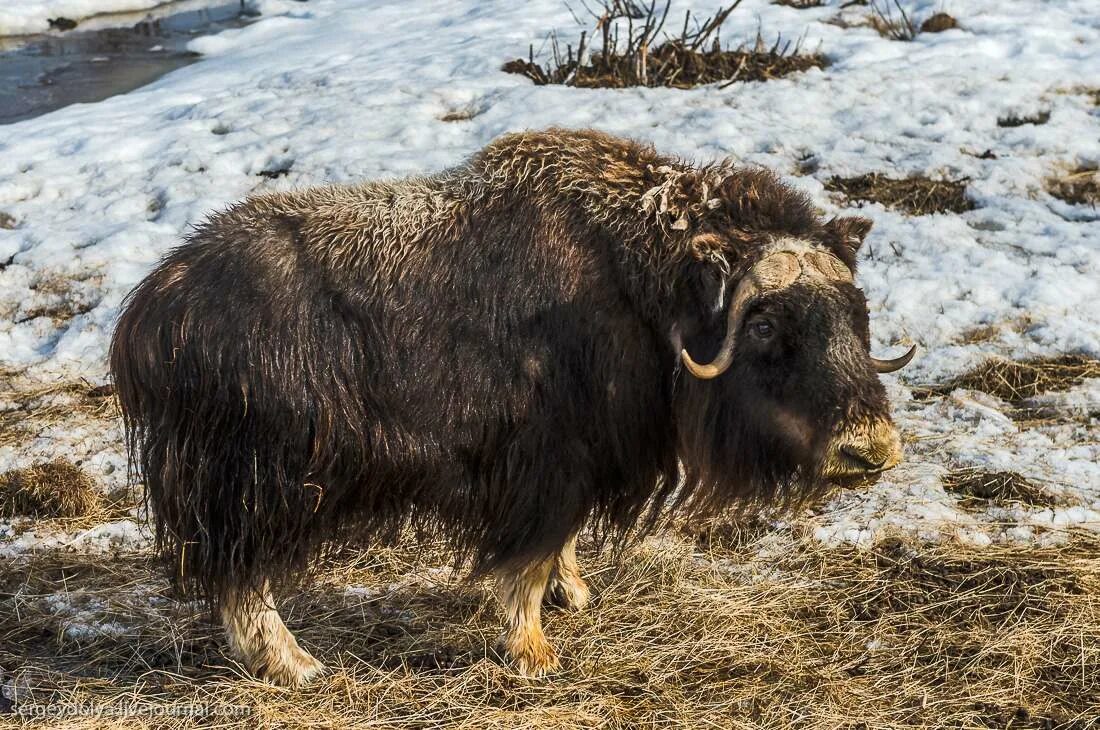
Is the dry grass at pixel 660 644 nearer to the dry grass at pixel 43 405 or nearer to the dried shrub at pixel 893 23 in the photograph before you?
the dry grass at pixel 43 405

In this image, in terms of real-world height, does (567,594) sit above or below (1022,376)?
below

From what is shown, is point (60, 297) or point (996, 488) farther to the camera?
point (60, 297)

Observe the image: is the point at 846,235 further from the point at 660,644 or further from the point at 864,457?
the point at 660,644

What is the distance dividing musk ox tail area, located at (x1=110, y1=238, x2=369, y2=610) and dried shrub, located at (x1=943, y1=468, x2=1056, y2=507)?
1880mm

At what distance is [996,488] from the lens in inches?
132

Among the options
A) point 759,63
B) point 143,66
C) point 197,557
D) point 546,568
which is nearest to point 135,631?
point 197,557

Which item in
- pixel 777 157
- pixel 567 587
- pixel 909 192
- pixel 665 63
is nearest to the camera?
pixel 567 587

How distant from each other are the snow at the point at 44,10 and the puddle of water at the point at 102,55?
0.49ft

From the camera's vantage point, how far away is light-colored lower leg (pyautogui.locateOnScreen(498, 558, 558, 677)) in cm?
270

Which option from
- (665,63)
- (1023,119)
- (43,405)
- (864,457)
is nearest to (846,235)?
(864,457)

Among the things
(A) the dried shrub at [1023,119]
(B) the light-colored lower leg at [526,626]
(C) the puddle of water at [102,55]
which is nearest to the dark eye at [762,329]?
(B) the light-colored lower leg at [526,626]

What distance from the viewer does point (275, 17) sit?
376 inches

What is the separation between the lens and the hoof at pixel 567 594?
9.86ft

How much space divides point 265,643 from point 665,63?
4587 millimetres
